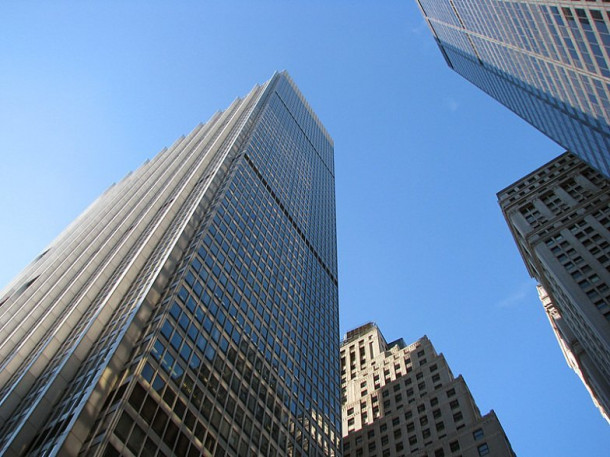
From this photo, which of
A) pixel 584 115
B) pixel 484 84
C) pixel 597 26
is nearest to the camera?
pixel 597 26

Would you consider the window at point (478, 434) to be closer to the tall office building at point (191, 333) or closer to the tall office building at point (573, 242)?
the tall office building at point (191, 333)

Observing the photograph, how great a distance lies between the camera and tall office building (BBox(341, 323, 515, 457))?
6806 cm

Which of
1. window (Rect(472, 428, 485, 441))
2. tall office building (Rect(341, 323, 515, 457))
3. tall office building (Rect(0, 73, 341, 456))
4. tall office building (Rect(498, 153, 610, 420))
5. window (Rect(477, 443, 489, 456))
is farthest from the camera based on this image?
tall office building (Rect(498, 153, 610, 420))

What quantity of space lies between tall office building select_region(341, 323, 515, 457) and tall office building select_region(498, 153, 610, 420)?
20.5 metres

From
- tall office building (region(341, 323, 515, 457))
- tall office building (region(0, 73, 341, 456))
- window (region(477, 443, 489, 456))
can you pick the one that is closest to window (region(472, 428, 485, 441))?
tall office building (region(341, 323, 515, 457))

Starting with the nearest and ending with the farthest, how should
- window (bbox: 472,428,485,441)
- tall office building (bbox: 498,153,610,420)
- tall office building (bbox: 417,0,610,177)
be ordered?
tall office building (bbox: 417,0,610,177) < window (bbox: 472,428,485,441) < tall office building (bbox: 498,153,610,420)

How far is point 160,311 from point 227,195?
2698 centimetres

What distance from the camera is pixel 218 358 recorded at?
45.3 metres

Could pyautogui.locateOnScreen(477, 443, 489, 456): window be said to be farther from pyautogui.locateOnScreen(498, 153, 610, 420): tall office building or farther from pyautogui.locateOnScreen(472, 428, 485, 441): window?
pyautogui.locateOnScreen(498, 153, 610, 420): tall office building

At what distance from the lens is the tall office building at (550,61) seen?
2143 inches

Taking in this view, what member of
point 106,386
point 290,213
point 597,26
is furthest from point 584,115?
point 106,386

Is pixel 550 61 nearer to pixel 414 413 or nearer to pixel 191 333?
pixel 414 413

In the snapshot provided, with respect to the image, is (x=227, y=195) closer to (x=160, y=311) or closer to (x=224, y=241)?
(x=224, y=241)

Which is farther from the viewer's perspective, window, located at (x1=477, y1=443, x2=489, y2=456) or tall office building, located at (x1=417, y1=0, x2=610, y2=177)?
window, located at (x1=477, y1=443, x2=489, y2=456)
